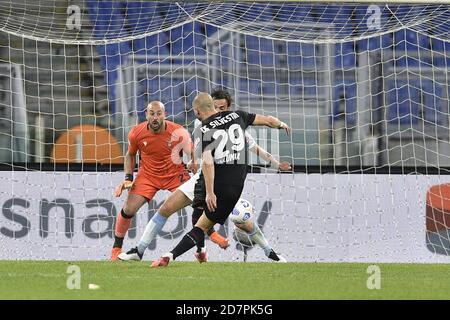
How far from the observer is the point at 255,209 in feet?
45.5

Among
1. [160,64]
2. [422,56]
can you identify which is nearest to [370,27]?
[422,56]

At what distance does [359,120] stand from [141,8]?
3184 millimetres

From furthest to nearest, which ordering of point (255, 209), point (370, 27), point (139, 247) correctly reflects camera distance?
1. point (370, 27)
2. point (255, 209)
3. point (139, 247)

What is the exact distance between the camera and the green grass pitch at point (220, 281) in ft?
26.2

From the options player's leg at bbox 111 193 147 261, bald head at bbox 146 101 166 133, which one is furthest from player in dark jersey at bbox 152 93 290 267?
player's leg at bbox 111 193 147 261

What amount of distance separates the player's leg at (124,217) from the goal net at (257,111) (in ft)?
3.72

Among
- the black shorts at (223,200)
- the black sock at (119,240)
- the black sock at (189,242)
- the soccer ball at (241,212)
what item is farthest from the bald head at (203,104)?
the black sock at (119,240)

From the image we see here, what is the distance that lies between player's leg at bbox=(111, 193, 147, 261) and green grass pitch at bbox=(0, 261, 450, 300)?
945 mm

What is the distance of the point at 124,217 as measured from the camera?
12.5 m

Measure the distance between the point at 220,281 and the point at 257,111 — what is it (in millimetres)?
6264

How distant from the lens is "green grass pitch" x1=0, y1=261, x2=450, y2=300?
799 centimetres

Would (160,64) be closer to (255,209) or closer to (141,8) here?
(141,8)

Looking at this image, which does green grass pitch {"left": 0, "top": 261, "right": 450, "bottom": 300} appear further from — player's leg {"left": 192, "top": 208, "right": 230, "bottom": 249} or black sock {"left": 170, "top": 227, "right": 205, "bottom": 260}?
player's leg {"left": 192, "top": 208, "right": 230, "bottom": 249}

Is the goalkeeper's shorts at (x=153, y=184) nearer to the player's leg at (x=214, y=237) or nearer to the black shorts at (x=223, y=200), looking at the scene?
the player's leg at (x=214, y=237)
